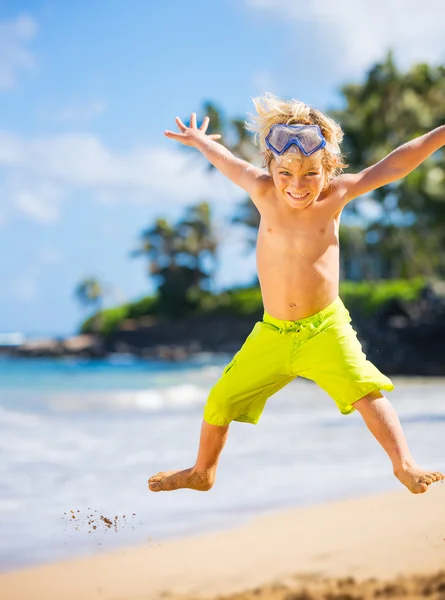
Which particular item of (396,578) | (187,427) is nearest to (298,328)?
(396,578)

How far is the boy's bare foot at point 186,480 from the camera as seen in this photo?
3.52 metres

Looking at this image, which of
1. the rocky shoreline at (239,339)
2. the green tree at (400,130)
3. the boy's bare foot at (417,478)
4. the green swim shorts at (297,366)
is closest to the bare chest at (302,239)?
the green swim shorts at (297,366)

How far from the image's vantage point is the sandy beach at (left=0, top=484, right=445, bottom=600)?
3.08m

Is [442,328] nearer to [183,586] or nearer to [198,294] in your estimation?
[183,586]

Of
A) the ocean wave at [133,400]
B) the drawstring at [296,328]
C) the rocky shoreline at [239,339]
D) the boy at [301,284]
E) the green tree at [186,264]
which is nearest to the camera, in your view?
the boy at [301,284]

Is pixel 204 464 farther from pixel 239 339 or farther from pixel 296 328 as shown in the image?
pixel 239 339

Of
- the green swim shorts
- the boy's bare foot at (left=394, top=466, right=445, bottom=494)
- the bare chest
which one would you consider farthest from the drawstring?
the boy's bare foot at (left=394, top=466, right=445, bottom=494)

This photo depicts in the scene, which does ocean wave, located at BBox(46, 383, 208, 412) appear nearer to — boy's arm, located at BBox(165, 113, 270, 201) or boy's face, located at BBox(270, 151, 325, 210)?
boy's arm, located at BBox(165, 113, 270, 201)

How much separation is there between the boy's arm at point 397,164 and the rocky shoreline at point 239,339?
12.6 meters

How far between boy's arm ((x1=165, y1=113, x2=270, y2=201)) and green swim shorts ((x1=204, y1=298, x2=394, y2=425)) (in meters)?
0.55

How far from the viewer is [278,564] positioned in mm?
3436

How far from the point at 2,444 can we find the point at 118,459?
146 cm

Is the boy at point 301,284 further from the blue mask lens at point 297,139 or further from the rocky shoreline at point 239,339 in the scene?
the rocky shoreline at point 239,339

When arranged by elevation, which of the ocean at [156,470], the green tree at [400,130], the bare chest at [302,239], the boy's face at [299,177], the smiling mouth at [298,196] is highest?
the green tree at [400,130]
